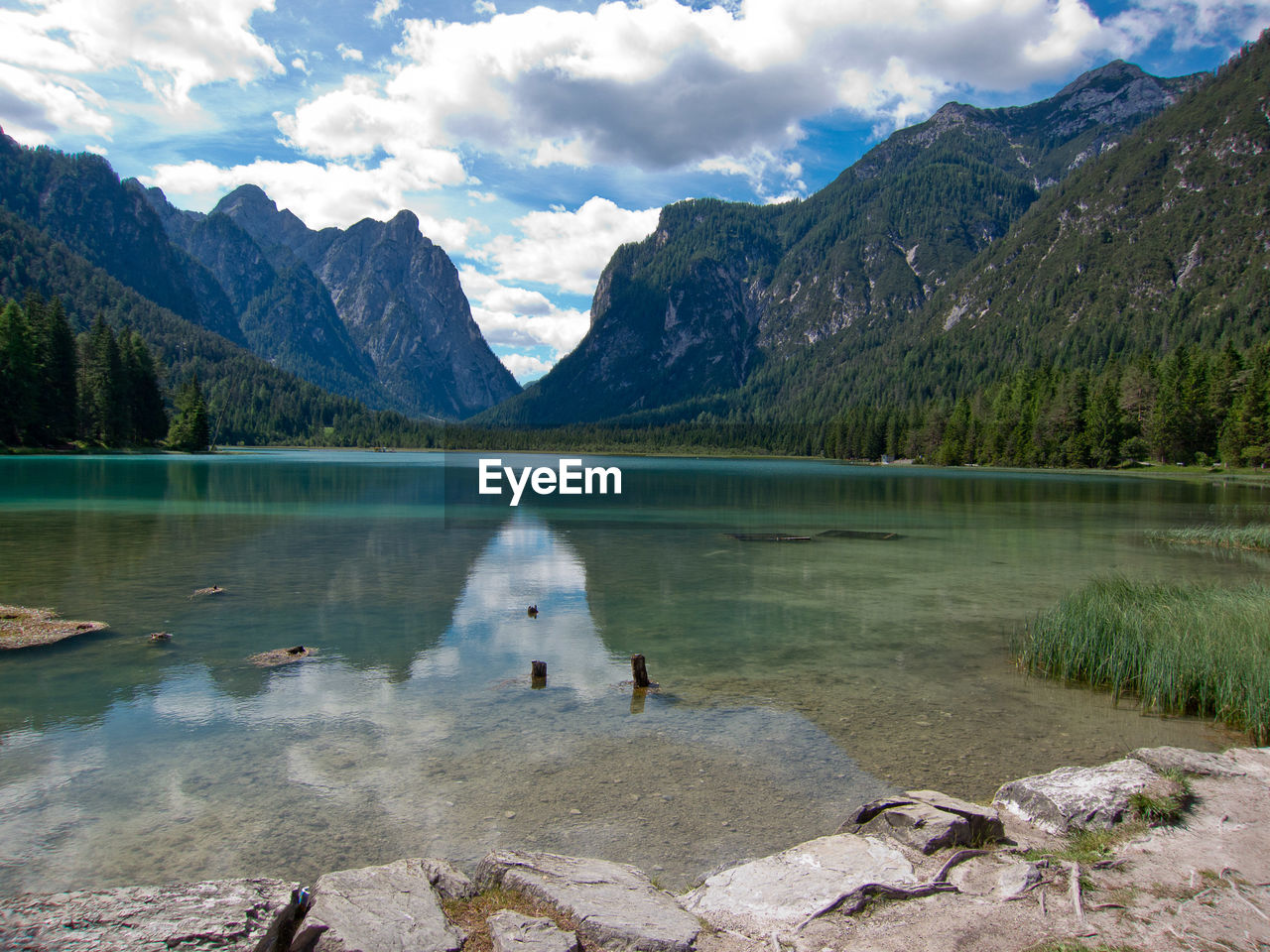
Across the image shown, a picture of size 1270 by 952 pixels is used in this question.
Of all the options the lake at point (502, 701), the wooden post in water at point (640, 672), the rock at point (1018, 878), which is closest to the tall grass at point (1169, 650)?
the lake at point (502, 701)

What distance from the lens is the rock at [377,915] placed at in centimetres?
632

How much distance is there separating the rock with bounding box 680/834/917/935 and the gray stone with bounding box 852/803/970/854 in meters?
0.31

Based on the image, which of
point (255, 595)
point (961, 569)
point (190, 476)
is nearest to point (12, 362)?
point (190, 476)

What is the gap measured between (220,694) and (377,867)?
927 cm

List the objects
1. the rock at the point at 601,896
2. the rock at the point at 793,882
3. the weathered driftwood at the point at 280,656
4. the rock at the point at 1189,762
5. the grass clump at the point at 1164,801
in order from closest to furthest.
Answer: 1. the rock at the point at 601,896
2. the rock at the point at 793,882
3. the grass clump at the point at 1164,801
4. the rock at the point at 1189,762
5. the weathered driftwood at the point at 280,656

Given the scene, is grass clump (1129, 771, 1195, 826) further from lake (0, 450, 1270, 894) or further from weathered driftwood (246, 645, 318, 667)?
weathered driftwood (246, 645, 318, 667)

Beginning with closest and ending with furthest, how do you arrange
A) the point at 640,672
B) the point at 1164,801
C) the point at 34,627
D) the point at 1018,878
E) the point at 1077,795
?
the point at 1018,878
the point at 1164,801
the point at 1077,795
the point at 640,672
the point at 34,627

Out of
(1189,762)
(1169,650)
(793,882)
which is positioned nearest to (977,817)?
(793,882)

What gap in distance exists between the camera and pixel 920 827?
28.4 ft

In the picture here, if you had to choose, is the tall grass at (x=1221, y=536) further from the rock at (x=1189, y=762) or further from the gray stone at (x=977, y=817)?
the gray stone at (x=977, y=817)

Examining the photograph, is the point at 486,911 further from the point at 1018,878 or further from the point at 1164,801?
the point at 1164,801

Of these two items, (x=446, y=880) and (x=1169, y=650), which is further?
(x=1169, y=650)

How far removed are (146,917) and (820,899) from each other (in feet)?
21.0

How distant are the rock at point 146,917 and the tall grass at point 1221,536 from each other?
152 ft
